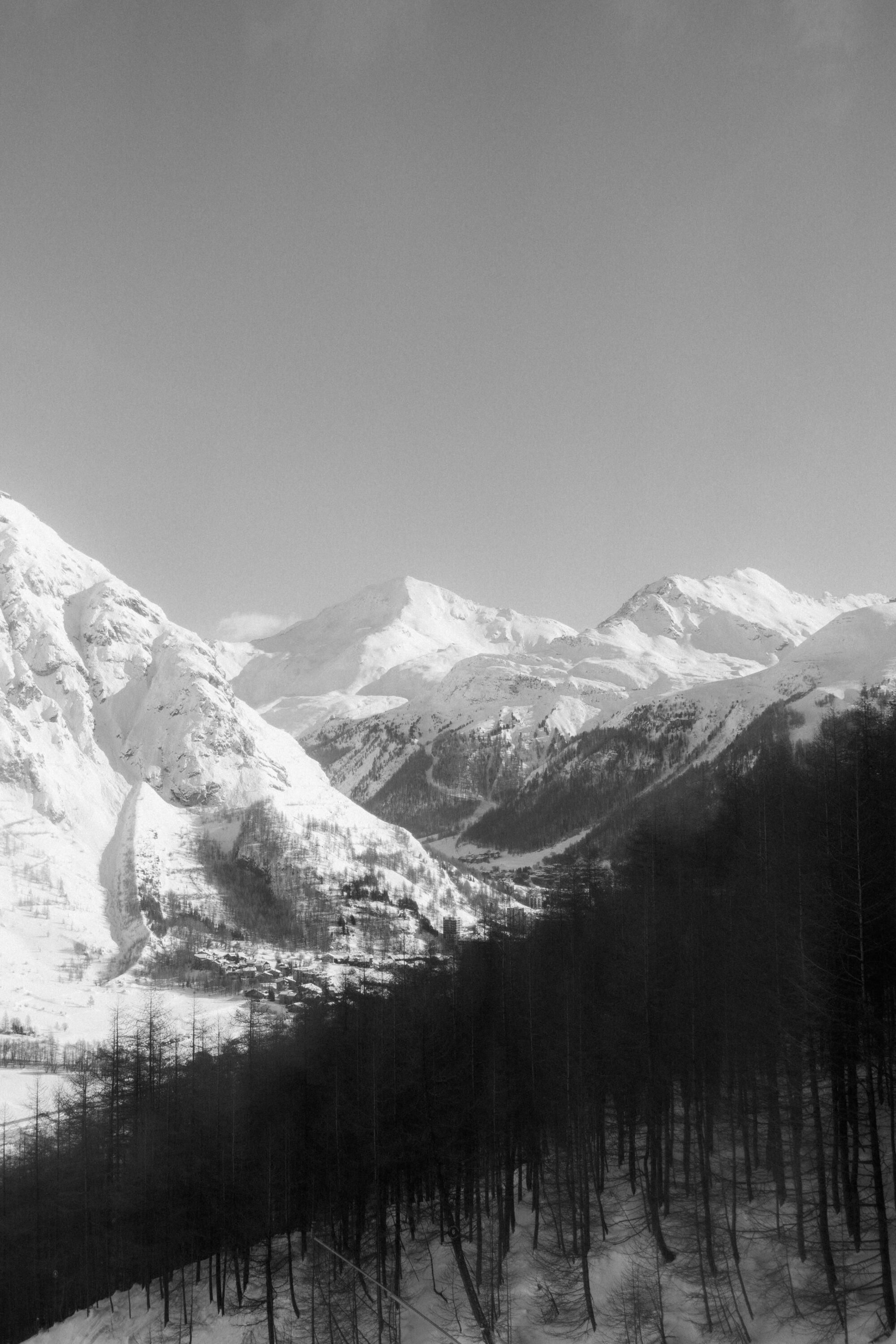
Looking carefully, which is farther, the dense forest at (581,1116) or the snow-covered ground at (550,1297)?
the snow-covered ground at (550,1297)

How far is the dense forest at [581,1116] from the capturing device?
4381 centimetres

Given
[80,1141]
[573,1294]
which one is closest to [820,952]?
[573,1294]

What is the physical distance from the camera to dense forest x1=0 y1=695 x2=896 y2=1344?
144 feet

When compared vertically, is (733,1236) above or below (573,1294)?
above

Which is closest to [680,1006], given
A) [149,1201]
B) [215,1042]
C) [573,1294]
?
[573,1294]

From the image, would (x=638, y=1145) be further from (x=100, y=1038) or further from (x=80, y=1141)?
(x=100, y=1038)

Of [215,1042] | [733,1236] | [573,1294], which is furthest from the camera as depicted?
[215,1042]

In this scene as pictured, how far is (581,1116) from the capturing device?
58.3m

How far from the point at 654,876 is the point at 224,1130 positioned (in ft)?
124

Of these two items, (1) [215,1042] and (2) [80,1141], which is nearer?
(2) [80,1141]

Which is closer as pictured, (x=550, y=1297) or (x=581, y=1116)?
(x=550, y=1297)

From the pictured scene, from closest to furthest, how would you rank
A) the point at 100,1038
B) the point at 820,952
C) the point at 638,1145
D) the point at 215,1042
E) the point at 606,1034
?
the point at 820,952 → the point at 606,1034 → the point at 638,1145 → the point at 215,1042 → the point at 100,1038

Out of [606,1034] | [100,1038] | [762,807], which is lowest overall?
[100,1038]

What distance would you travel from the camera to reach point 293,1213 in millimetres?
72188
